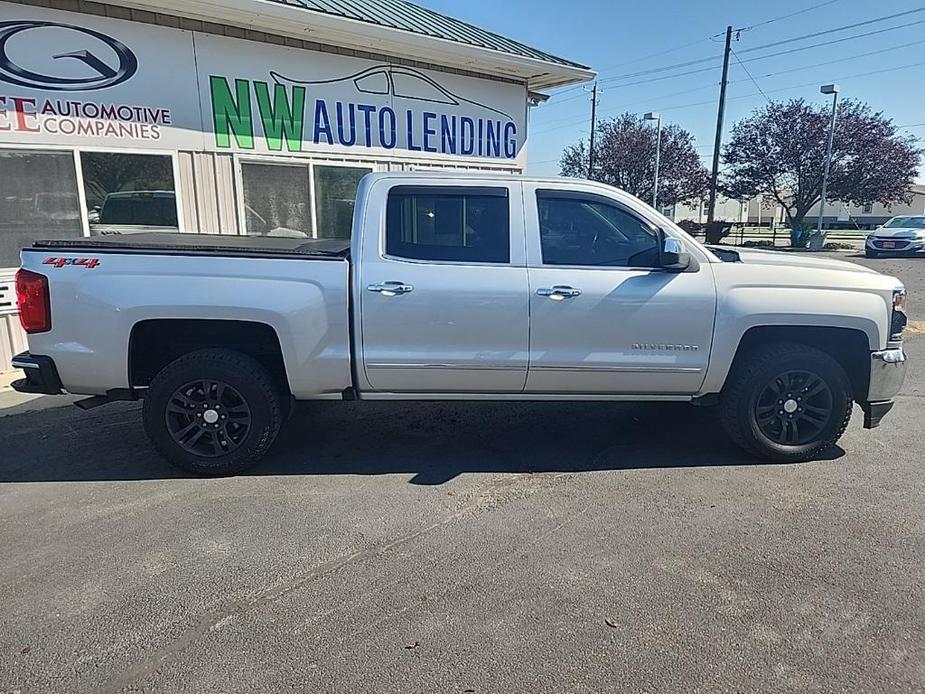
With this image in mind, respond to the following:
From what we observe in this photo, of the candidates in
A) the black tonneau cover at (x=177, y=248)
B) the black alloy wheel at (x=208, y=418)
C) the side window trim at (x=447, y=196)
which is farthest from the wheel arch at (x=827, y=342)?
the black alloy wheel at (x=208, y=418)

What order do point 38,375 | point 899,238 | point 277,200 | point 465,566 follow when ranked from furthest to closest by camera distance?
1. point 899,238
2. point 277,200
3. point 38,375
4. point 465,566

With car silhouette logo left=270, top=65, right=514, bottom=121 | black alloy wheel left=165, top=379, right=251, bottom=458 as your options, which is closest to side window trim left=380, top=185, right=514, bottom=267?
black alloy wheel left=165, top=379, right=251, bottom=458

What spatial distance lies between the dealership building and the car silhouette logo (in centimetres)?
2

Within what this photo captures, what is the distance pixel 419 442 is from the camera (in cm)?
494

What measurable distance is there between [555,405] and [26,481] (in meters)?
4.15

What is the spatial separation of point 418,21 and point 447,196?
5.81 metres

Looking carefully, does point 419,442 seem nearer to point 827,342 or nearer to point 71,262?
point 71,262

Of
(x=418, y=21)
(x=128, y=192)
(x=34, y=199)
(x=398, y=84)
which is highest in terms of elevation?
(x=418, y=21)

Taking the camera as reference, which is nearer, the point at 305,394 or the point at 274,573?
the point at 274,573

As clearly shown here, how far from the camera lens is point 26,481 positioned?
13.9 feet

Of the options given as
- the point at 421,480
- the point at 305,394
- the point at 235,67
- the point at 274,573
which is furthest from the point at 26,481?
the point at 235,67

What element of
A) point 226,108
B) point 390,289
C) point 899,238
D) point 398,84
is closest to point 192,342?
point 390,289

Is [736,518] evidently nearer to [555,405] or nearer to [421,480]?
[421,480]

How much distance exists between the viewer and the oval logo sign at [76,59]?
6.31 metres
